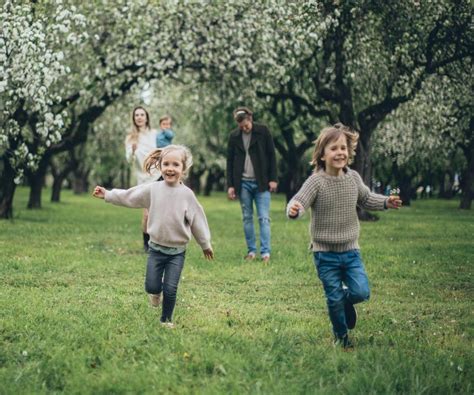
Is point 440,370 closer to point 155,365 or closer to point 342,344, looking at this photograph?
point 342,344

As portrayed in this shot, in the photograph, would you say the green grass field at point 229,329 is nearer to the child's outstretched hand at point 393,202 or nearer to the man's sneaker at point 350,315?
the man's sneaker at point 350,315

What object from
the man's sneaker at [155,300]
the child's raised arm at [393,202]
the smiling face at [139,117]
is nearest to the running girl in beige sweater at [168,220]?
the man's sneaker at [155,300]

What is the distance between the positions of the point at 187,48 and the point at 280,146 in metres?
11.9

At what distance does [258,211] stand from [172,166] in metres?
5.21

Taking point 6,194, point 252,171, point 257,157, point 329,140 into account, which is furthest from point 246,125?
point 6,194

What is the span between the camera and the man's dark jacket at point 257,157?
38.2 ft

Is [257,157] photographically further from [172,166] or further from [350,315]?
[350,315]

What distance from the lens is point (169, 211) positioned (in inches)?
259

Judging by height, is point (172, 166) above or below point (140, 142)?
below

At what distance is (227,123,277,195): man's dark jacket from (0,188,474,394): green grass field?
1.38 m

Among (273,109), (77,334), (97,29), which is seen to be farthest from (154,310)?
(273,109)

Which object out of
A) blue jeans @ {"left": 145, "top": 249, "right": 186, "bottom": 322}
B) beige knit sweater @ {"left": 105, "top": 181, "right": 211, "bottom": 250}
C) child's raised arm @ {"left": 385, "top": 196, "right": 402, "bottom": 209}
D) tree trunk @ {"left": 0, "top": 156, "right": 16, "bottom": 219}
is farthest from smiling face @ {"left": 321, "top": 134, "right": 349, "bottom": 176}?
tree trunk @ {"left": 0, "top": 156, "right": 16, "bottom": 219}

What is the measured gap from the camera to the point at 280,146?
98.6 ft

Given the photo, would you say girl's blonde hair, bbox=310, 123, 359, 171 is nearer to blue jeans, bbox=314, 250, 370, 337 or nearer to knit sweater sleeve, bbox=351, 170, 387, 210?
knit sweater sleeve, bbox=351, 170, 387, 210
